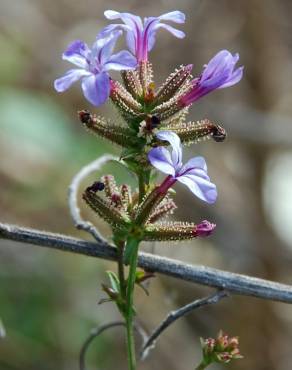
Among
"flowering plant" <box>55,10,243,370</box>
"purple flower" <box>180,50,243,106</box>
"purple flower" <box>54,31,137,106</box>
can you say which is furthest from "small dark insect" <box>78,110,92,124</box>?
"purple flower" <box>180,50,243,106</box>

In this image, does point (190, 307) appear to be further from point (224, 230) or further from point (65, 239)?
point (224, 230)

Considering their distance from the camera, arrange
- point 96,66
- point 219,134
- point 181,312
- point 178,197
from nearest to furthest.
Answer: point 96,66, point 219,134, point 181,312, point 178,197

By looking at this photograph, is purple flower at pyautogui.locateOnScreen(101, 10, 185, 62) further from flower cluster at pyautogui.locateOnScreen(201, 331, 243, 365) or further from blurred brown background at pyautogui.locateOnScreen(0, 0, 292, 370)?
blurred brown background at pyautogui.locateOnScreen(0, 0, 292, 370)

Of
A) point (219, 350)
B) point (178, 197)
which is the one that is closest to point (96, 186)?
point (219, 350)

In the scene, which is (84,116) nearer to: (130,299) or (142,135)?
(142,135)

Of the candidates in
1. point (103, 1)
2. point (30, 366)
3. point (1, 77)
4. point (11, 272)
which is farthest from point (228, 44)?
point (30, 366)

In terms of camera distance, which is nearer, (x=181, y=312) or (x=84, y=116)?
(x=84, y=116)

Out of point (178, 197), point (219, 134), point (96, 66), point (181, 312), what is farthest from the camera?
point (178, 197)
